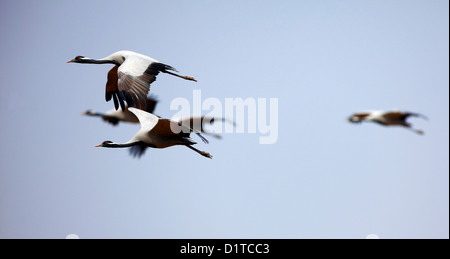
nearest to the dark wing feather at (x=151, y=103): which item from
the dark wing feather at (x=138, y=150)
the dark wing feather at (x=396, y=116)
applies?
the dark wing feather at (x=138, y=150)

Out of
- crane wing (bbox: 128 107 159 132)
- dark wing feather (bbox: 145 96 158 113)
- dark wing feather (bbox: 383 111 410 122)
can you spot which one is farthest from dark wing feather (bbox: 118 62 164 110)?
dark wing feather (bbox: 383 111 410 122)

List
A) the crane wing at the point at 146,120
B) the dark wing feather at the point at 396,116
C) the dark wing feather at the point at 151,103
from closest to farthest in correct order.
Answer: the crane wing at the point at 146,120, the dark wing feather at the point at 396,116, the dark wing feather at the point at 151,103

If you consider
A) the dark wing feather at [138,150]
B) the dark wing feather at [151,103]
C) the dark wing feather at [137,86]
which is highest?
the dark wing feather at [151,103]

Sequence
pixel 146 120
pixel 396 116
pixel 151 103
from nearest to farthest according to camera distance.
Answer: pixel 146 120, pixel 396 116, pixel 151 103

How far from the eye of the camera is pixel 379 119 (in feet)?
38.8

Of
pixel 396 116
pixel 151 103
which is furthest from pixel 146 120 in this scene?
pixel 396 116

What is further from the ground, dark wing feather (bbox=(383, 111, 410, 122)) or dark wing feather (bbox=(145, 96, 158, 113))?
dark wing feather (bbox=(145, 96, 158, 113))

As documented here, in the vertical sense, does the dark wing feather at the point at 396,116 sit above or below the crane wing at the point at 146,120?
above

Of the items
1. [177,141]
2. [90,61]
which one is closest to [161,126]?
[177,141]

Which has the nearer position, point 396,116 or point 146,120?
point 146,120

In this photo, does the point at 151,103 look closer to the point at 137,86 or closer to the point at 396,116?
the point at 137,86

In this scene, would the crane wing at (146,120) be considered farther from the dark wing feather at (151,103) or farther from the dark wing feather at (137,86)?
the dark wing feather at (151,103)

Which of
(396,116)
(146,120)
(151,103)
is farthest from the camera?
(151,103)

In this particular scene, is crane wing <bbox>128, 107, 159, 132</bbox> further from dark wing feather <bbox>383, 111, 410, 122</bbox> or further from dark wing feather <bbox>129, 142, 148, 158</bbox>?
dark wing feather <bbox>383, 111, 410, 122</bbox>
